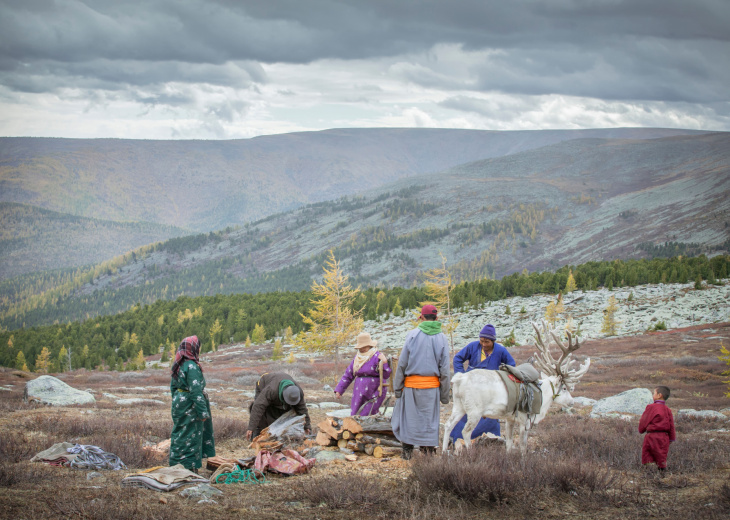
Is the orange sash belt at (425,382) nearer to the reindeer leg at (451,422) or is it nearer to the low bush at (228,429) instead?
the reindeer leg at (451,422)

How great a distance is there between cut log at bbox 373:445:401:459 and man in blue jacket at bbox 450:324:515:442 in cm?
107

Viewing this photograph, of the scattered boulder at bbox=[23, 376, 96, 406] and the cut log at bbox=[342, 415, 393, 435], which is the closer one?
the cut log at bbox=[342, 415, 393, 435]

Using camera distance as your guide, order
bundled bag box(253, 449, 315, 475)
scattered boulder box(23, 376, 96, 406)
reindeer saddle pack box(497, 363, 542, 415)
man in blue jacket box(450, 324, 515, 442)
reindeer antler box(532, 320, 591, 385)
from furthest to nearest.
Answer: scattered boulder box(23, 376, 96, 406) → reindeer antler box(532, 320, 591, 385) → man in blue jacket box(450, 324, 515, 442) → reindeer saddle pack box(497, 363, 542, 415) → bundled bag box(253, 449, 315, 475)

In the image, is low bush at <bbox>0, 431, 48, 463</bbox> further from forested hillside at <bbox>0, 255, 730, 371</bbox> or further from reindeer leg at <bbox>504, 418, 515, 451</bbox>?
forested hillside at <bbox>0, 255, 730, 371</bbox>

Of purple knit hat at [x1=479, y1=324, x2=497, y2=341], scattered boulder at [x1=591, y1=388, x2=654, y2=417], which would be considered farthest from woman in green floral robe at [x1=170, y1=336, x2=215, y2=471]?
scattered boulder at [x1=591, y1=388, x2=654, y2=417]

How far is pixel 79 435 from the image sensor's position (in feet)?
35.1

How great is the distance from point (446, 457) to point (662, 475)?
145 inches

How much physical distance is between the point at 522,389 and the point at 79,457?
7.10m

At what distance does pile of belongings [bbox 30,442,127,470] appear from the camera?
8312 millimetres

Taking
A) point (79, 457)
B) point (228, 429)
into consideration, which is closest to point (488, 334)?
point (228, 429)

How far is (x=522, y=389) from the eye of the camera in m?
8.62

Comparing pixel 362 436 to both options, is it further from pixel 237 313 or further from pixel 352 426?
pixel 237 313

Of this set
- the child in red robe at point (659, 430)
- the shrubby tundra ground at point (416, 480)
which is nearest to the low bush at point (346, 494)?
the shrubby tundra ground at point (416, 480)

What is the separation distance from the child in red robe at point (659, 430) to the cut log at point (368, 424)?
4.10 meters
